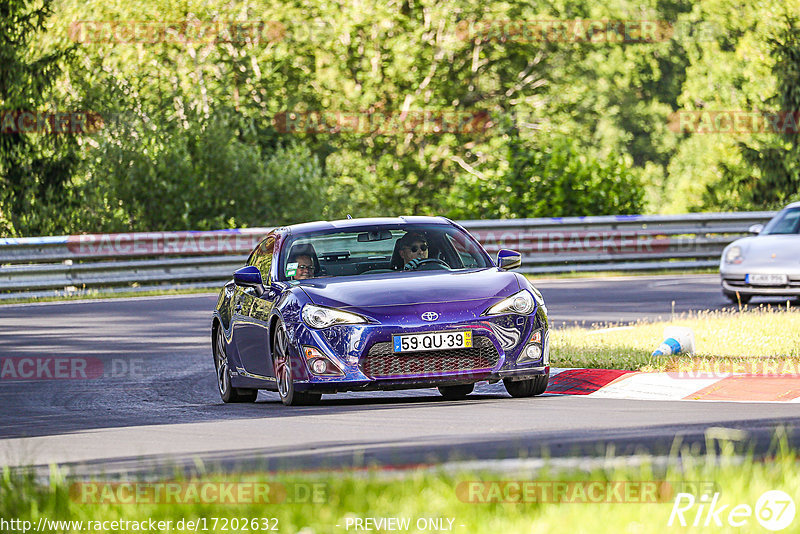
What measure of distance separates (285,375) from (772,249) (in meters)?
10.1

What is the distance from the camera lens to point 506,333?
10.2 m

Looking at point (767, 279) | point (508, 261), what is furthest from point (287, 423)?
point (767, 279)

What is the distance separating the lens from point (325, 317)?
10.3 metres

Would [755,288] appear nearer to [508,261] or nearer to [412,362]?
[508,261]

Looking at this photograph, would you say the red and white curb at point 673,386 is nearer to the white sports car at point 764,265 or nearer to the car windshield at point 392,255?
the car windshield at point 392,255

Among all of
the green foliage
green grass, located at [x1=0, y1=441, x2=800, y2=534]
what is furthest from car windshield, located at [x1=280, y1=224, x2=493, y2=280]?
the green foliage

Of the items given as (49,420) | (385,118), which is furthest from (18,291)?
(385,118)

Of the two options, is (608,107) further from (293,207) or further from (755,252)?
(755,252)

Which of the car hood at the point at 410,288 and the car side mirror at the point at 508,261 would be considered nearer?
the car hood at the point at 410,288

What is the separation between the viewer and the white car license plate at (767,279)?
1848cm

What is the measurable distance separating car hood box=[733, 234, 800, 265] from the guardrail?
23.3ft

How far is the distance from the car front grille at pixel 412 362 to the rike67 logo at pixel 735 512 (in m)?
4.64

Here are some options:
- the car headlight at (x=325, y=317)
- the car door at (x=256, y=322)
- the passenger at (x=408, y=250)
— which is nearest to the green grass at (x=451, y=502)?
the car headlight at (x=325, y=317)

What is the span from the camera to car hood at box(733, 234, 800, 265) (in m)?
18.7
